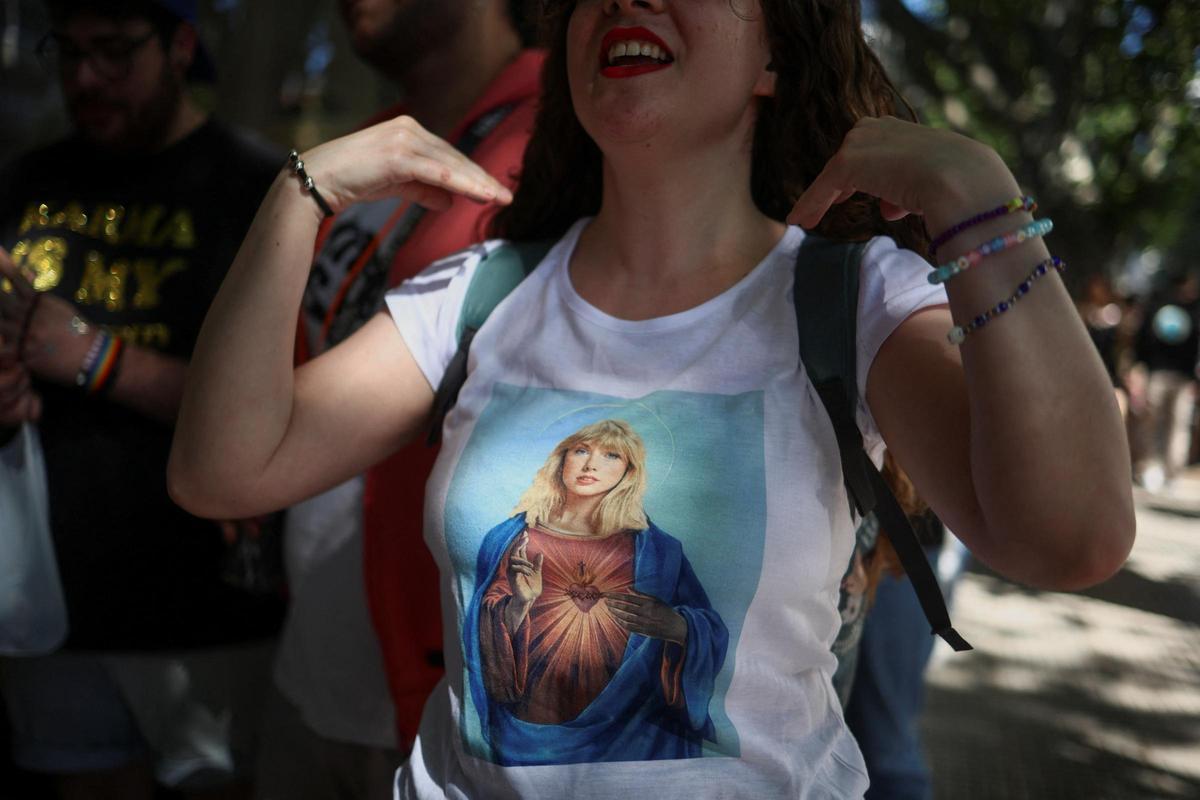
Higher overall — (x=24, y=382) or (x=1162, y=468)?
→ (x=24, y=382)

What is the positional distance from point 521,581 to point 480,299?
507 millimetres

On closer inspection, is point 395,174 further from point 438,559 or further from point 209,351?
point 438,559

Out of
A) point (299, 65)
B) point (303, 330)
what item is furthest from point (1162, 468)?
point (303, 330)

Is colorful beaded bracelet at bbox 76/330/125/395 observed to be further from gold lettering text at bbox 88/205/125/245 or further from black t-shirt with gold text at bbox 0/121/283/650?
gold lettering text at bbox 88/205/125/245

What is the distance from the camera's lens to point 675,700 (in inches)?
55.4

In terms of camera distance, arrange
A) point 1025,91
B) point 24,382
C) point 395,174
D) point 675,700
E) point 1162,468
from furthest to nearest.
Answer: point 1162,468 < point 1025,91 < point 24,382 < point 395,174 < point 675,700

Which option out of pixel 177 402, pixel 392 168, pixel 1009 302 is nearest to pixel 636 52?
pixel 392 168

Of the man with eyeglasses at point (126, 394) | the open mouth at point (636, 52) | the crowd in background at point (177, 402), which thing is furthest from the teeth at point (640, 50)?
the man with eyeglasses at point (126, 394)

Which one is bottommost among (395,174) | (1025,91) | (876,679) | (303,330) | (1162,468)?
(1162,468)

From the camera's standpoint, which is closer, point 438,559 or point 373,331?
point 438,559

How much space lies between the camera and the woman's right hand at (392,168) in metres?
1.69

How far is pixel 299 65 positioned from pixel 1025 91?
19.7 ft

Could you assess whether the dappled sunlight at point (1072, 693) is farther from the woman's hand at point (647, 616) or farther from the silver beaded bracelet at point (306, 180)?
the silver beaded bracelet at point (306, 180)

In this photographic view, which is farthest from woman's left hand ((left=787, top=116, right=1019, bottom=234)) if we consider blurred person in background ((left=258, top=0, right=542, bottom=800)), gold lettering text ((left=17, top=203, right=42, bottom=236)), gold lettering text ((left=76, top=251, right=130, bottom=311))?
gold lettering text ((left=17, top=203, right=42, bottom=236))
